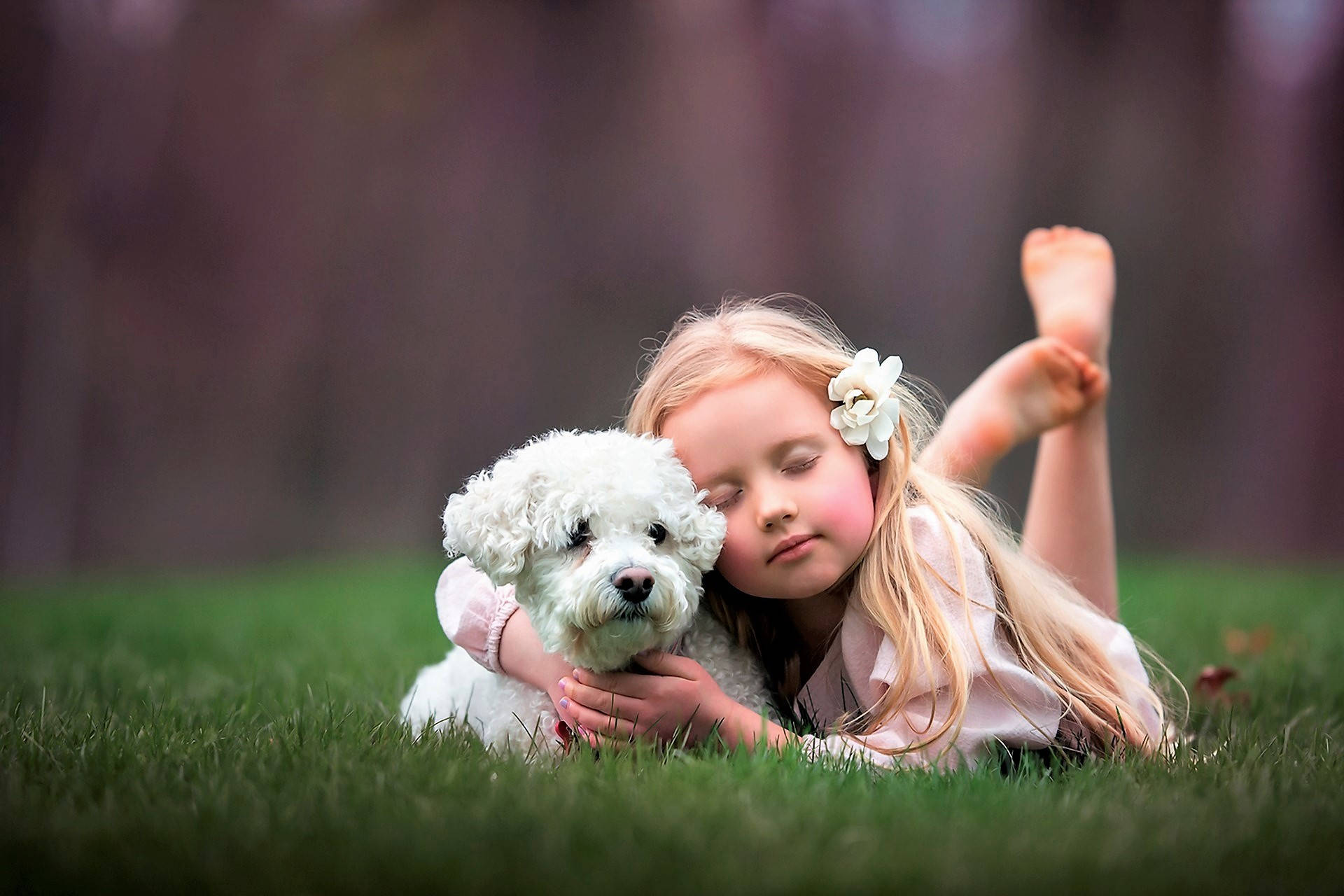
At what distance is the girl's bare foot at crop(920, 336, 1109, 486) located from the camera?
139 inches

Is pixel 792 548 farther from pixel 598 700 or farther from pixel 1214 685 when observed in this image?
pixel 1214 685

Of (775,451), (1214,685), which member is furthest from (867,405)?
(1214,685)

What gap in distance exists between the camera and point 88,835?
1625 millimetres

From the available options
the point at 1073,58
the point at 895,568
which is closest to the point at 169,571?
the point at 895,568

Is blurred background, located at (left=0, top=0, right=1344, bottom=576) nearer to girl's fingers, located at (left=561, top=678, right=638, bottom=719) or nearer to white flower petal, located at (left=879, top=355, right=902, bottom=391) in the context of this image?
white flower petal, located at (left=879, top=355, right=902, bottom=391)

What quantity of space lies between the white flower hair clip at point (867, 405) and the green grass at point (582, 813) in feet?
2.64

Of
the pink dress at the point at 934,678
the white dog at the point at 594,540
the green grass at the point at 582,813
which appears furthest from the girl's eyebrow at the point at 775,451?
the green grass at the point at 582,813

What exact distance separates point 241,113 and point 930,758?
32.4 ft

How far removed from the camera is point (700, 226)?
35.3 feet

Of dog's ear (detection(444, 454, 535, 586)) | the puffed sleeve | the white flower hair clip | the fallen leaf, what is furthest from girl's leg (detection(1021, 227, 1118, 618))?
dog's ear (detection(444, 454, 535, 586))

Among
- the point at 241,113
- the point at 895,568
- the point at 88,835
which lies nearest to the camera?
the point at 88,835

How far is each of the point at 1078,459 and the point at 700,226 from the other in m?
7.53

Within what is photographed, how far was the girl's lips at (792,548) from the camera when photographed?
236 centimetres

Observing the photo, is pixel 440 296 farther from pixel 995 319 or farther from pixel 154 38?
pixel 995 319
